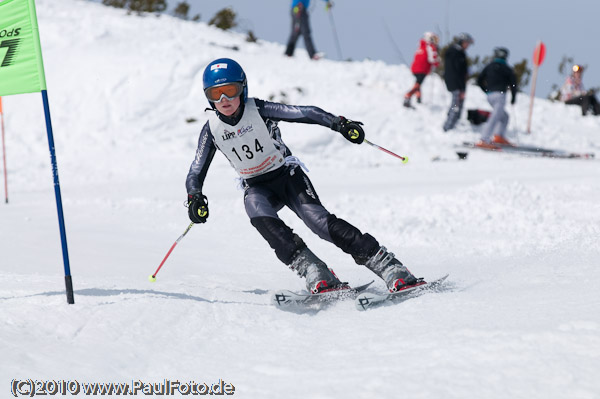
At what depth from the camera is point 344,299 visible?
428cm

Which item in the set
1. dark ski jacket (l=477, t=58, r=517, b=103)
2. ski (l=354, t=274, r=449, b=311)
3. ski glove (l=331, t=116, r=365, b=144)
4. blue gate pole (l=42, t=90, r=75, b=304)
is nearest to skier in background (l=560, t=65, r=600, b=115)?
dark ski jacket (l=477, t=58, r=517, b=103)

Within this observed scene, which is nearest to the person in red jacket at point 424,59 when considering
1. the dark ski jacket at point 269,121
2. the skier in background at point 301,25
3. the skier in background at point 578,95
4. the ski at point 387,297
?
the skier in background at point 301,25

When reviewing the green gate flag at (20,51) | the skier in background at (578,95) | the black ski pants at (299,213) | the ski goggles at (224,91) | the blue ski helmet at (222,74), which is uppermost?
the green gate flag at (20,51)

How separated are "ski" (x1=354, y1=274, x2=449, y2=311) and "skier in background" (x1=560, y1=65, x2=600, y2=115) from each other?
1484 centimetres

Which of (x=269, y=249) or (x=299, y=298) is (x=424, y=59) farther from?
(x=299, y=298)

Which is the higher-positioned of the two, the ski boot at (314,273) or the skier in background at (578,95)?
the ski boot at (314,273)

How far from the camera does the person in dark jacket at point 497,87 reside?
12.2 meters

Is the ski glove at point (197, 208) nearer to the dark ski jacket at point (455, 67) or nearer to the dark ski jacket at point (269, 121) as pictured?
the dark ski jacket at point (269, 121)

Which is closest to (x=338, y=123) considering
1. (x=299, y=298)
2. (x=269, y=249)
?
(x=299, y=298)

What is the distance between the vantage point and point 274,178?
15.3ft

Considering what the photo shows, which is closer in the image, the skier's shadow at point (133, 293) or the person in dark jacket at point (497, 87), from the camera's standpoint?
the skier's shadow at point (133, 293)

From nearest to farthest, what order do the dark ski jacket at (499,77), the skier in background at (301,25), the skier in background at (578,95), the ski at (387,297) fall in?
the ski at (387,297) < the dark ski jacket at (499,77) < the skier in background at (301,25) < the skier in background at (578,95)

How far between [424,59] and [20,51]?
11.3m

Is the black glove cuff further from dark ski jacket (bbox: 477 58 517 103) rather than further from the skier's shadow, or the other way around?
dark ski jacket (bbox: 477 58 517 103)
